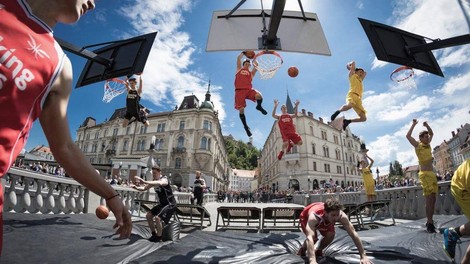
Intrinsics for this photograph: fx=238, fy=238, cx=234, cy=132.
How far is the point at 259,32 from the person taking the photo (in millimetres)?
6555

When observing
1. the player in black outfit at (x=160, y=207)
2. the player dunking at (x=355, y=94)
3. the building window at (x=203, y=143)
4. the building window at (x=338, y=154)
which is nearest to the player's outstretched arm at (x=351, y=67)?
the player dunking at (x=355, y=94)

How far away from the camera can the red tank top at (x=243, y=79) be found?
316 inches

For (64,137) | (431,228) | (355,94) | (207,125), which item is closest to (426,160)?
(431,228)

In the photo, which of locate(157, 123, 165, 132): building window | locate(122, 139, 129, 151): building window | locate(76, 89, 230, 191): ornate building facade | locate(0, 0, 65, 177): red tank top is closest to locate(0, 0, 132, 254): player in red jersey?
locate(0, 0, 65, 177): red tank top

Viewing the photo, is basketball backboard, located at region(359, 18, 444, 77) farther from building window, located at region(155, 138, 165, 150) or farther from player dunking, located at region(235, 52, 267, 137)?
building window, located at region(155, 138, 165, 150)

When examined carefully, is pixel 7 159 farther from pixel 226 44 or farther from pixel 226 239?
pixel 226 44

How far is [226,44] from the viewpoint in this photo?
6547 millimetres

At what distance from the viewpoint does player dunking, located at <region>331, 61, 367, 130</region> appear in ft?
24.1

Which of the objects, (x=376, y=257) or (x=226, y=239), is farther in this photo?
(x=226, y=239)

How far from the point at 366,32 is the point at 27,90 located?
6.75m

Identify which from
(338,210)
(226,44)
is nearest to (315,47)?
(226,44)

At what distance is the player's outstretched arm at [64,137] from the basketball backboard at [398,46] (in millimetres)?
6229

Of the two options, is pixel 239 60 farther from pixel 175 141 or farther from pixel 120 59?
pixel 175 141

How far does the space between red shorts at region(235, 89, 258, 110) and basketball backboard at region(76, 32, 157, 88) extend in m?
3.38
